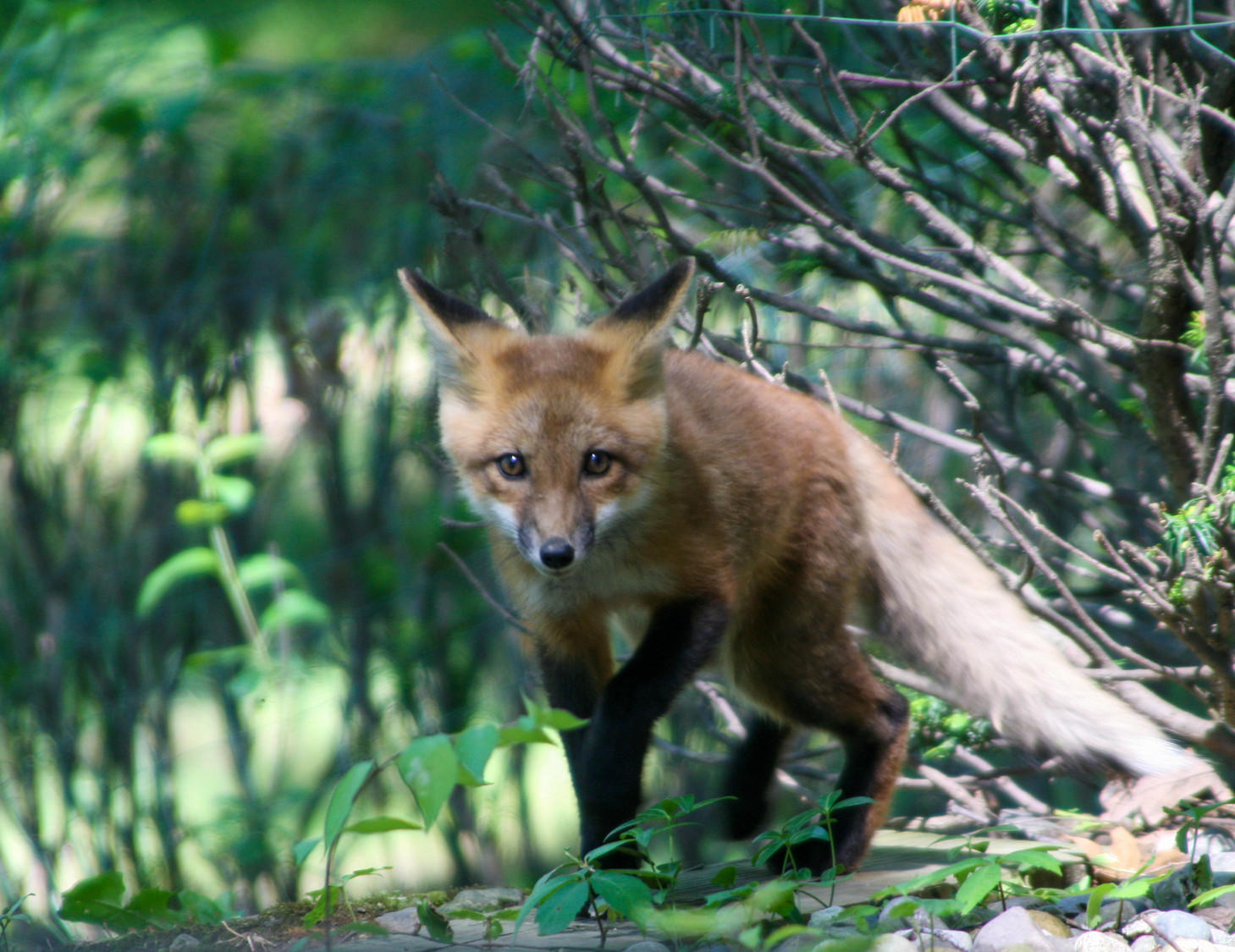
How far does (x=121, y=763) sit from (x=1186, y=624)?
3766 millimetres

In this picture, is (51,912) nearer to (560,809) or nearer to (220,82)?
(560,809)

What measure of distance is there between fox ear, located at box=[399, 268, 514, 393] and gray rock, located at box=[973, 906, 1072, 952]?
1686 millimetres

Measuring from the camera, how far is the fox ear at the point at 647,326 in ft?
8.04

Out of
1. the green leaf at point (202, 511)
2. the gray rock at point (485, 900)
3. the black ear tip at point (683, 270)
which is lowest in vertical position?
the gray rock at point (485, 900)

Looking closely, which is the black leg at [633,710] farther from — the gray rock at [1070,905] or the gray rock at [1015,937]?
the gray rock at [1070,905]

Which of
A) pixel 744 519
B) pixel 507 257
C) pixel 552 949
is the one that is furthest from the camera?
pixel 507 257

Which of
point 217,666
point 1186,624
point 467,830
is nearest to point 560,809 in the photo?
point 467,830

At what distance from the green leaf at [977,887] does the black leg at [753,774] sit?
132 centimetres

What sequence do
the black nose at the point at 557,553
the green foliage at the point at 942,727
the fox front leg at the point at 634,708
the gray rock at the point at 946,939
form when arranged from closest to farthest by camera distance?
the gray rock at the point at 946,939
the black nose at the point at 557,553
the fox front leg at the point at 634,708
the green foliage at the point at 942,727

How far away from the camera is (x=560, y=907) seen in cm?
176

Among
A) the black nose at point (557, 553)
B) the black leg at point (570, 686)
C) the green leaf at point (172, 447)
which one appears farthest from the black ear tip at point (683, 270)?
the green leaf at point (172, 447)

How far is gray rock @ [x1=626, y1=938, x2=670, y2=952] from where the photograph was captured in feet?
6.32

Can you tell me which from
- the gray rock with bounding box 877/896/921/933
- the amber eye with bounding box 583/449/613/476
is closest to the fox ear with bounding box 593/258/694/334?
the amber eye with bounding box 583/449/613/476

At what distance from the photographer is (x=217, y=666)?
4.12 metres
